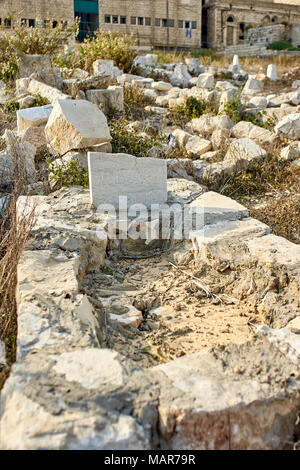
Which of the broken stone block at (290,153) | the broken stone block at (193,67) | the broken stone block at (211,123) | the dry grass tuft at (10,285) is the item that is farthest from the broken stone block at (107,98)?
the broken stone block at (193,67)

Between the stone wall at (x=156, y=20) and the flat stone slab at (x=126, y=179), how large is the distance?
24.2 meters

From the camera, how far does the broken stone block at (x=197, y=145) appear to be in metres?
6.81

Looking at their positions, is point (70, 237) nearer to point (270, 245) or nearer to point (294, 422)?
point (270, 245)

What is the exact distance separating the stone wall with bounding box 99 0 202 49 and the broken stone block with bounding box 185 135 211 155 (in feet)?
70.7

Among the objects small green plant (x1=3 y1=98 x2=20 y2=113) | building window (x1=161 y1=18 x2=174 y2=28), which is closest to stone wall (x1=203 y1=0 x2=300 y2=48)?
building window (x1=161 y1=18 x2=174 y2=28)

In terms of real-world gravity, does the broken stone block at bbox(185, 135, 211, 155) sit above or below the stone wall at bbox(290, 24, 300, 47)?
below

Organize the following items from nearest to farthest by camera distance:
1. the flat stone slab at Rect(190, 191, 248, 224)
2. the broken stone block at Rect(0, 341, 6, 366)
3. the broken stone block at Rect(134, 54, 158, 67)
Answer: the broken stone block at Rect(0, 341, 6, 366) < the flat stone slab at Rect(190, 191, 248, 224) < the broken stone block at Rect(134, 54, 158, 67)

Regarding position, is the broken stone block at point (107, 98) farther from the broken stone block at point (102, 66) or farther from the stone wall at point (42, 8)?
the stone wall at point (42, 8)

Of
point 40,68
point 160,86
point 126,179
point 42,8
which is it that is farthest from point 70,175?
point 42,8

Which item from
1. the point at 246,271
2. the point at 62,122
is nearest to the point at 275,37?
the point at 62,122

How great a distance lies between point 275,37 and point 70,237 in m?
29.2

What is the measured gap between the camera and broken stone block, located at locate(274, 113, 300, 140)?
7094 millimetres

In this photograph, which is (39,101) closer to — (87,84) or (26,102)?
(26,102)

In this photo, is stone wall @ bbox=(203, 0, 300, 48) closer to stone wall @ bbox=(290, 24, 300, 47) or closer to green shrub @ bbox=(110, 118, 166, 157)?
stone wall @ bbox=(290, 24, 300, 47)
